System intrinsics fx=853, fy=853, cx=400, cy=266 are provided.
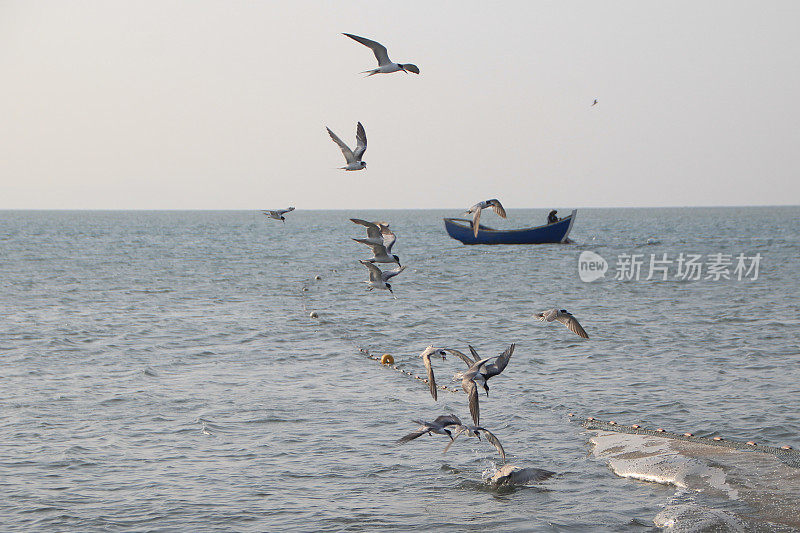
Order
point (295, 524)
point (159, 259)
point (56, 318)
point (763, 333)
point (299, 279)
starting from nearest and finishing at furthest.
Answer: point (295, 524), point (763, 333), point (56, 318), point (299, 279), point (159, 259)

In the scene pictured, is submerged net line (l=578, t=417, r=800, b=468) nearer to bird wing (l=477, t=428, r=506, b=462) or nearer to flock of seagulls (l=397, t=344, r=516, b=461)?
bird wing (l=477, t=428, r=506, b=462)

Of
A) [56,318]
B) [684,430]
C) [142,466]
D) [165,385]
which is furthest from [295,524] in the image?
[56,318]

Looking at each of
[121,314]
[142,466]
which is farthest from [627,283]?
[142,466]

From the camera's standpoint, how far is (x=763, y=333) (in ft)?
83.6

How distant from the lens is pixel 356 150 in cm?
1288

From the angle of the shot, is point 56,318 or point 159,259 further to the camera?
point 159,259

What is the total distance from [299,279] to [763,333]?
30523 millimetres

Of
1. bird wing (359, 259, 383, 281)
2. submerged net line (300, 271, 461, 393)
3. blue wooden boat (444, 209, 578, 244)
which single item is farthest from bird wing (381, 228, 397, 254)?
blue wooden boat (444, 209, 578, 244)

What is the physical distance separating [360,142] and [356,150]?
0.28 meters

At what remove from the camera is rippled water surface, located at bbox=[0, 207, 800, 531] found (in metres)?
11.0

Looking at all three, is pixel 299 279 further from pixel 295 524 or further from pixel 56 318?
pixel 295 524

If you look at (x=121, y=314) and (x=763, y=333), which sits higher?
(x=763, y=333)

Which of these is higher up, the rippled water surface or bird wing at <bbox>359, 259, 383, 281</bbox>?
bird wing at <bbox>359, 259, 383, 281</bbox>

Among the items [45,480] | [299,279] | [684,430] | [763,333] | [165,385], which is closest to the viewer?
[45,480]
